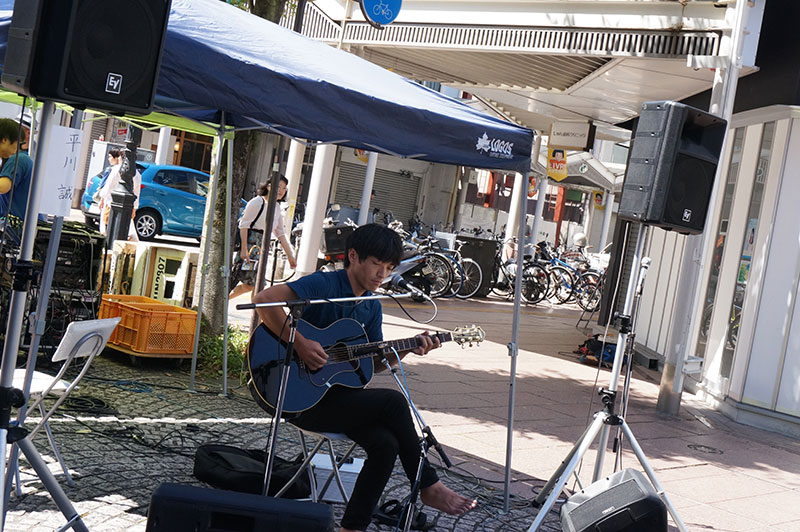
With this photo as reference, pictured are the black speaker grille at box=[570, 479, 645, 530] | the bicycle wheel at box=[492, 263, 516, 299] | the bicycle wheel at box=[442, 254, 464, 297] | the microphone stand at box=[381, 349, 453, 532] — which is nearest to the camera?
the black speaker grille at box=[570, 479, 645, 530]

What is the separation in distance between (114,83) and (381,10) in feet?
20.9

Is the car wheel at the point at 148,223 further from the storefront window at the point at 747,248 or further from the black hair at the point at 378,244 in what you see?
the black hair at the point at 378,244

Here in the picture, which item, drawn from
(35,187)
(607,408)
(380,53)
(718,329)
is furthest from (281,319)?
(380,53)

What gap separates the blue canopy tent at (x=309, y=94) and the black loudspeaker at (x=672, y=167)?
65 cm

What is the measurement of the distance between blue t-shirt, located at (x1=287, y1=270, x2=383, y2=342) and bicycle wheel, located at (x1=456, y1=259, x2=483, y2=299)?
1209 centimetres

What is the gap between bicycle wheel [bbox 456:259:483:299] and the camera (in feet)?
54.5

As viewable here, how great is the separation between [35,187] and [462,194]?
108ft

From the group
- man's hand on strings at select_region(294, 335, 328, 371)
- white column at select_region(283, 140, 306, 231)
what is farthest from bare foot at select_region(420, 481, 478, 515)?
white column at select_region(283, 140, 306, 231)

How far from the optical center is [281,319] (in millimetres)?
4215

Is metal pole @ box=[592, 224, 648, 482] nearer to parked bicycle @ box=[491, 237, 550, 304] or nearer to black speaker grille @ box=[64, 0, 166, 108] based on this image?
black speaker grille @ box=[64, 0, 166, 108]

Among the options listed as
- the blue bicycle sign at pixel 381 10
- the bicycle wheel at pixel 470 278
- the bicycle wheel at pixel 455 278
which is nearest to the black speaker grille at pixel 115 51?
the blue bicycle sign at pixel 381 10

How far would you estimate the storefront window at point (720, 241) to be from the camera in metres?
10.0

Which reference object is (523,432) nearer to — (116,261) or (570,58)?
(116,261)

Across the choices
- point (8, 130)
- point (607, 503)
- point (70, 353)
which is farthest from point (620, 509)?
point (8, 130)
